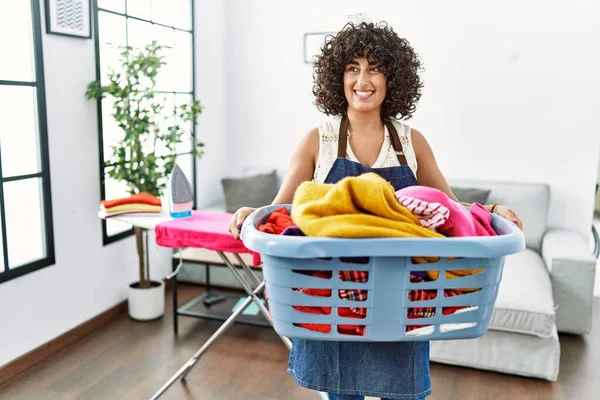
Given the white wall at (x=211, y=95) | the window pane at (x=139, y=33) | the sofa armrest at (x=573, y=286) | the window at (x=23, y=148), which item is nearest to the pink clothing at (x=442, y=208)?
the window at (x=23, y=148)

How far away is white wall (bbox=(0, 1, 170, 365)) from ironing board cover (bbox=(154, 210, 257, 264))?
840 mm

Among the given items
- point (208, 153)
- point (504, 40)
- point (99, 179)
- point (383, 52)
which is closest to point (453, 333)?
point (383, 52)

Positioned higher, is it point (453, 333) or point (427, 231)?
point (427, 231)

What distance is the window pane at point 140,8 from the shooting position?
344 cm

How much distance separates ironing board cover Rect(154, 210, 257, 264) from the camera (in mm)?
2365

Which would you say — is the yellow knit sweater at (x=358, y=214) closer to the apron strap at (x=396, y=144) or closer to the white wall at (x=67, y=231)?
the apron strap at (x=396, y=144)

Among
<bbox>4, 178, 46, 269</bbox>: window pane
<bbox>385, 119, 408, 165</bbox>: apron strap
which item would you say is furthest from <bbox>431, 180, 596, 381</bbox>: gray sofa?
<bbox>4, 178, 46, 269</bbox>: window pane

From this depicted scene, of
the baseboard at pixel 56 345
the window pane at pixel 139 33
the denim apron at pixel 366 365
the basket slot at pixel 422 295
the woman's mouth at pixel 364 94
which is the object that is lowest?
the baseboard at pixel 56 345

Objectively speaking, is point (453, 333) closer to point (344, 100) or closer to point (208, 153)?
point (344, 100)

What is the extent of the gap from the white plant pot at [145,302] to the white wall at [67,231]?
0.51 feet

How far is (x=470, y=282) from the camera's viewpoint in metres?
1.01

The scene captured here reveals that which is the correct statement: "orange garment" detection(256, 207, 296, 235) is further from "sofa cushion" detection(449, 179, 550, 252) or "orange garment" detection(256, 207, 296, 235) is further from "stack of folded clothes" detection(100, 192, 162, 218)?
"sofa cushion" detection(449, 179, 550, 252)

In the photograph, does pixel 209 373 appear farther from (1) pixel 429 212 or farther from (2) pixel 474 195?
(1) pixel 429 212

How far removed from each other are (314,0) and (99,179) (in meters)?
2.13
